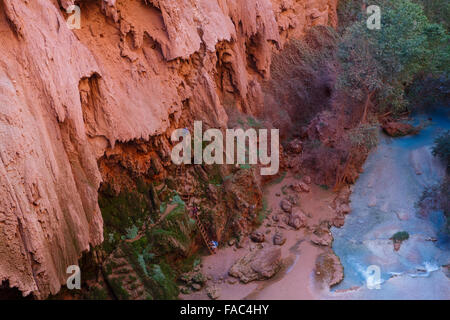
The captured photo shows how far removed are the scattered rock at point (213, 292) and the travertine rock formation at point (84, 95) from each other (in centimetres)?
399

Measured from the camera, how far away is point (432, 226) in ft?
53.4

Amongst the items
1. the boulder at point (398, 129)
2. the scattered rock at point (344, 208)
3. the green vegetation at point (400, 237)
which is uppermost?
the boulder at point (398, 129)

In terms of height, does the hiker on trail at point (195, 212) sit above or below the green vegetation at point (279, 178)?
below

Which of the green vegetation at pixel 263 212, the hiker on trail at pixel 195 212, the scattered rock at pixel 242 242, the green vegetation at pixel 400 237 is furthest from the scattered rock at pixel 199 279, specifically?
the green vegetation at pixel 400 237

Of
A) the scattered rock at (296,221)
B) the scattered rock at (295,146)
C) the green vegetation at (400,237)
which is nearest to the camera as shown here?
the green vegetation at (400,237)

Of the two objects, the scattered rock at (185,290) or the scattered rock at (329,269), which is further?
the scattered rock at (329,269)

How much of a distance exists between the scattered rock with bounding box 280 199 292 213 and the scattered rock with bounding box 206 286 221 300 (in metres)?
5.21

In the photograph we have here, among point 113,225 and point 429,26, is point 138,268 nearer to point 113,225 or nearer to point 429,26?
point 113,225

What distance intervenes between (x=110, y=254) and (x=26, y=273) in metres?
3.60

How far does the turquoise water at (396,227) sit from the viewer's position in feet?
44.1

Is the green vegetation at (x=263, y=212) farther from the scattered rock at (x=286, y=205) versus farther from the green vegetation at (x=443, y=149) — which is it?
the green vegetation at (x=443, y=149)

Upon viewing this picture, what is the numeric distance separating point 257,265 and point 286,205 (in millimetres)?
4084

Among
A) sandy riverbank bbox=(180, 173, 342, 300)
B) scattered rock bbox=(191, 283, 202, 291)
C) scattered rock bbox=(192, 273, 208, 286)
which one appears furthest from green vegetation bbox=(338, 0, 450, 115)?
scattered rock bbox=(191, 283, 202, 291)

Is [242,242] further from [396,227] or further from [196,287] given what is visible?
[396,227]
